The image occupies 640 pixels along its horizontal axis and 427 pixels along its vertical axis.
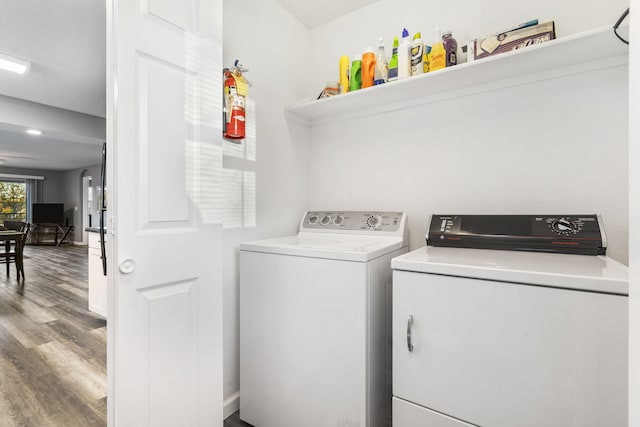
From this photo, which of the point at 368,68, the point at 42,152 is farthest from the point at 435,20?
the point at 42,152

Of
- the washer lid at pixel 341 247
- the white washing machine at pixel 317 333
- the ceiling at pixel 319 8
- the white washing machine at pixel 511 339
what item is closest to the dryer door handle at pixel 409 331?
the white washing machine at pixel 511 339

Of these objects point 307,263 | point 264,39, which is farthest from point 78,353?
point 264,39

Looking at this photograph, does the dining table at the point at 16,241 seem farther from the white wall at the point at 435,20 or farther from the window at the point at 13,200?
the window at the point at 13,200

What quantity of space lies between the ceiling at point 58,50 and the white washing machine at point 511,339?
2.72 meters

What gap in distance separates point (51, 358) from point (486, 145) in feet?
10.8

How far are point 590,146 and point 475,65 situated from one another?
631mm

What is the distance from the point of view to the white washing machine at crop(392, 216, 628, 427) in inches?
35.1

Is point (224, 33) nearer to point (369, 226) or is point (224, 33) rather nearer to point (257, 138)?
point (257, 138)

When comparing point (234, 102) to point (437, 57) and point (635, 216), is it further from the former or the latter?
point (635, 216)

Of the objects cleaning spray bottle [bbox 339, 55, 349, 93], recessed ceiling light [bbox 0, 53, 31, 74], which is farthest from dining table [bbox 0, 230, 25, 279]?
cleaning spray bottle [bbox 339, 55, 349, 93]

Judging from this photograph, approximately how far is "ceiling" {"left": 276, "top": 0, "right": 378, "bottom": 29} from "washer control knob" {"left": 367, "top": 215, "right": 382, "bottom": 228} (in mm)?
1367

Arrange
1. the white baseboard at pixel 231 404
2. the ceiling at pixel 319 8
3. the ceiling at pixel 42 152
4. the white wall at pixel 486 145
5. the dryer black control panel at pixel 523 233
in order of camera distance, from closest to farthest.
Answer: the dryer black control panel at pixel 523 233 → the white wall at pixel 486 145 → the white baseboard at pixel 231 404 → the ceiling at pixel 319 8 → the ceiling at pixel 42 152

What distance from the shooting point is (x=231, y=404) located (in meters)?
1.70

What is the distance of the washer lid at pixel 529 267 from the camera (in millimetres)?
901
